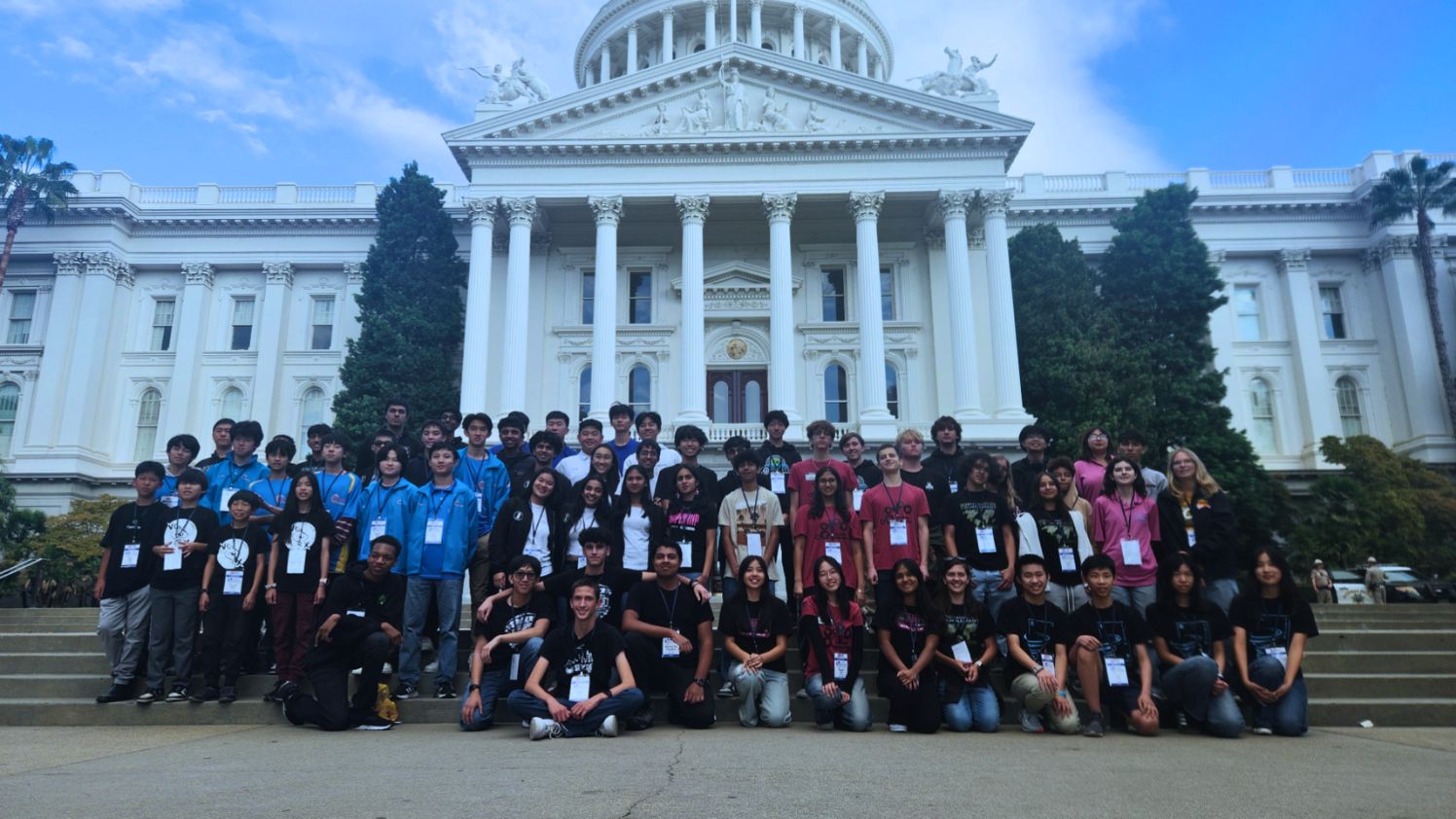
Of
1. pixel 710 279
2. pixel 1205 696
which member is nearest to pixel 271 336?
pixel 710 279

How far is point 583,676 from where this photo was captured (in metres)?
7.07

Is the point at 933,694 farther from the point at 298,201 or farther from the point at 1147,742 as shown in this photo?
the point at 298,201

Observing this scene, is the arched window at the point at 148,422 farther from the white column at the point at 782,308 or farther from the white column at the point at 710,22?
the white column at the point at 710,22

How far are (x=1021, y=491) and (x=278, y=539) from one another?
25.9 feet

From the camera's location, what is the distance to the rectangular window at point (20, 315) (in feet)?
115

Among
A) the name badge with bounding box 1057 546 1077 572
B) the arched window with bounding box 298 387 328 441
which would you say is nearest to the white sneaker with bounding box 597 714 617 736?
the name badge with bounding box 1057 546 1077 572

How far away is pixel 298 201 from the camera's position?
118ft

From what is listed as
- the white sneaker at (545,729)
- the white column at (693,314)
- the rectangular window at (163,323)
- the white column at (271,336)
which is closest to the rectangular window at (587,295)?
the white column at (693,314)

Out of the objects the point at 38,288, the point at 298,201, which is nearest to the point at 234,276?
the point at 298,201

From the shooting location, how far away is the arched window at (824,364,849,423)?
30938 millimetres

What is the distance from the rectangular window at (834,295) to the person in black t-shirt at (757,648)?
80.9 feet

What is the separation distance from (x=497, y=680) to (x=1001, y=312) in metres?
23.1

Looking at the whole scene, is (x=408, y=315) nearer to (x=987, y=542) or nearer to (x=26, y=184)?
(x=26, y=184)

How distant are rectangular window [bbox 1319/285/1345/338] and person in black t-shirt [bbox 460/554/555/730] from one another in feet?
126
